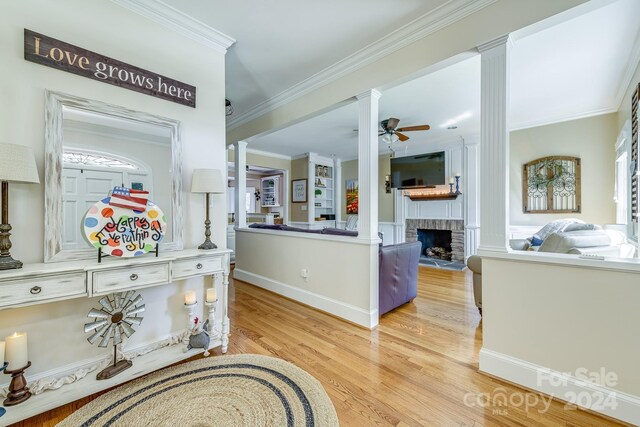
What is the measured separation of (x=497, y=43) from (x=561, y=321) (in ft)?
6.06

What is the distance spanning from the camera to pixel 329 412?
1.51 meters

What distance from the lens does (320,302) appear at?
308 cm

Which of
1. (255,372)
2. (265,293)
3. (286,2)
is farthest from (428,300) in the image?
(286,2)

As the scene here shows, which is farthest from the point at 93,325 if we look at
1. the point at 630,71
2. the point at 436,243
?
the point at 436,243

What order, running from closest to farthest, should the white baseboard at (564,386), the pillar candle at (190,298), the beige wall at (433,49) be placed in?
the white baseboard at (564,386), the beige wall at (433,49), the pillar candle at (190,298)

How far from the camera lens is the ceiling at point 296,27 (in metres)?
1.97

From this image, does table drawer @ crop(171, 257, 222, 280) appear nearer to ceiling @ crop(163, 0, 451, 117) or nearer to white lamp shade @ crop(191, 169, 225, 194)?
white lamp shade @ crop(191, 169, 225, 194)

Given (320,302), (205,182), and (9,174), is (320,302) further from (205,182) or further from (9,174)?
(9,174)

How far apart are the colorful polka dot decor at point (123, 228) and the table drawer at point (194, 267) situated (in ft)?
0.75

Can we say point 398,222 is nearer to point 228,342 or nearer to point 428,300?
point 428,300

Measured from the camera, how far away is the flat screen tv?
5297mm

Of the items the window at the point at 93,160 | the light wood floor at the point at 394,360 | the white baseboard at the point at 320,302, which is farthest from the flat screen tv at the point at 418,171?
the window at the point at 93,160

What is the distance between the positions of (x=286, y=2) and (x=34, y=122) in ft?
5.98

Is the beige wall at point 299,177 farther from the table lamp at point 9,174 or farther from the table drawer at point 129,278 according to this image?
the table lamp at point 9,174
